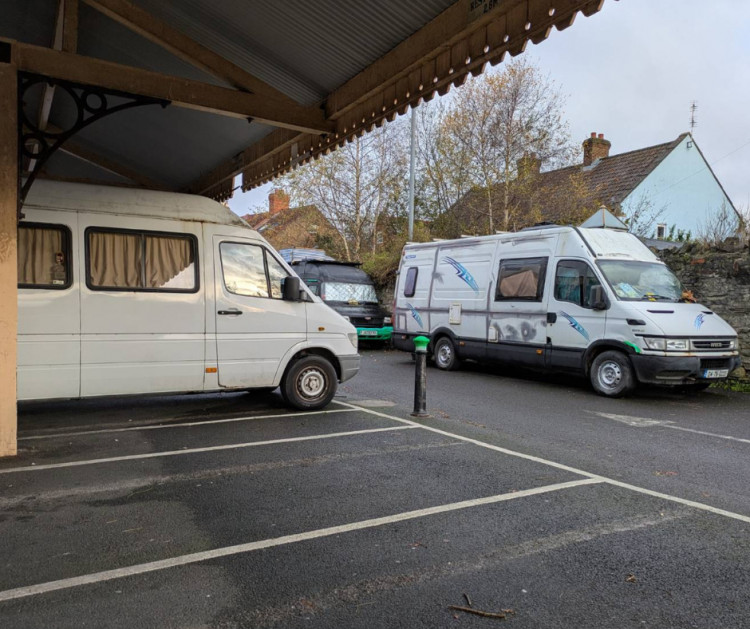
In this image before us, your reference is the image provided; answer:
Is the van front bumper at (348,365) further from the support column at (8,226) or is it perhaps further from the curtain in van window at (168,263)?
the support column at (8,226)

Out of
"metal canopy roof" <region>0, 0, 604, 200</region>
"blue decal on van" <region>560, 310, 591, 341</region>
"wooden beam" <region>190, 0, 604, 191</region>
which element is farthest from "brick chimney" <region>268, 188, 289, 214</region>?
"blue decal on van" <region>560, 310, 591, 341</region>

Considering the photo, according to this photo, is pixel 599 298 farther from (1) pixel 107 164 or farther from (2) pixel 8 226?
(1) pixel 107 164

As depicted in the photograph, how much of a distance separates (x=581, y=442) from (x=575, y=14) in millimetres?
4253

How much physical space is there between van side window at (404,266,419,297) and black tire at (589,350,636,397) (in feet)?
16.7

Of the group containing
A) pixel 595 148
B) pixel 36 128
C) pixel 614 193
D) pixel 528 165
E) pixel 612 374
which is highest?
pixel 595 148

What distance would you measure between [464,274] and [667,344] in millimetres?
4603

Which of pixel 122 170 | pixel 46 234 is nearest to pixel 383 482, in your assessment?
pixel 46 234

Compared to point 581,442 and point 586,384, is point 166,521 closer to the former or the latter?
point 581,442

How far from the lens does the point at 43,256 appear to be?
621 centimetres

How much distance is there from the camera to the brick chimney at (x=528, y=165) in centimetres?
1853

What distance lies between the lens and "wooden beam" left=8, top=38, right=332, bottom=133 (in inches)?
213

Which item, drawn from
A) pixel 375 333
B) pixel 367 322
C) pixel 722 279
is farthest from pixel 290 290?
pixel 375 333

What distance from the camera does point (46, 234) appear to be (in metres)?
6.26

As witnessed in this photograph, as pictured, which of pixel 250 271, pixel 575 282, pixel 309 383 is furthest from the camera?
pixel 575 282
